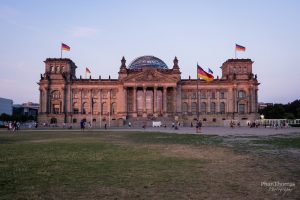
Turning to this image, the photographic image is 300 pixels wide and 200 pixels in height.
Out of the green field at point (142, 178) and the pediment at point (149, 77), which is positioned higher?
the pediment at point (149, 77)

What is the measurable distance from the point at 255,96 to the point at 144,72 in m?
38.7

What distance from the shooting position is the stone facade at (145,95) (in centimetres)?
10762

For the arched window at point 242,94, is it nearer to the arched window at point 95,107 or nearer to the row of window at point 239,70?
the row of window at point 239,70

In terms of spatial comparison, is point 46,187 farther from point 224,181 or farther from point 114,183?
point 224,181

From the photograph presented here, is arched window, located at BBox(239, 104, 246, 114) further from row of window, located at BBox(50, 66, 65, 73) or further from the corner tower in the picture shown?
row of window, located at BBox(50, 66, 65, 73)

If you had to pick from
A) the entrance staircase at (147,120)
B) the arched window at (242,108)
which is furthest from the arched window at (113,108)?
the arched window at (242,108)

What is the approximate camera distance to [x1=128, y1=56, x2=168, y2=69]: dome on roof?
120 m

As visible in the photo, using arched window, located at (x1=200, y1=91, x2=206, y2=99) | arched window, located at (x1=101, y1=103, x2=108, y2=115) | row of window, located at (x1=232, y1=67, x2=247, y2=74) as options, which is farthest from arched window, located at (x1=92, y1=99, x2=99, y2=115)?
row of window, located at (x1=232, y1=67, x2=247, y2=74)

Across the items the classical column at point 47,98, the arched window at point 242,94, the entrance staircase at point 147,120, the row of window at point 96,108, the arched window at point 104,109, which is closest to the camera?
the entrance staircase at point 147,120

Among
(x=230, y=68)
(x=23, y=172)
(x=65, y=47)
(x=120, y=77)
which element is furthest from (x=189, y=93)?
(x=23, y=172)

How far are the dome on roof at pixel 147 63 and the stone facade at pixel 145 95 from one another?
22.0 ft

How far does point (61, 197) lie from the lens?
8945mm

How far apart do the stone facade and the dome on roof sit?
671 cm

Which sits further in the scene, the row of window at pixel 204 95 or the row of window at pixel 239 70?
the row of window at pixel 204 95
